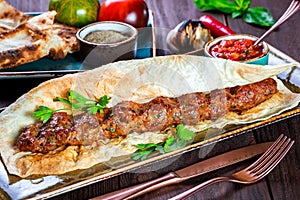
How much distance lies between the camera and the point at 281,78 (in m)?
3.30

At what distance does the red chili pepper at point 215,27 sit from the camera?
13.2 feet

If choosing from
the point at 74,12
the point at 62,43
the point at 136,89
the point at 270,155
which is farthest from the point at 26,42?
the point at 270,155

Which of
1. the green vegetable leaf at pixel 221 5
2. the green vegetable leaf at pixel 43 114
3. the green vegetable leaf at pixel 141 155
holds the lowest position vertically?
the green vegetable leaf at pixel 141 155

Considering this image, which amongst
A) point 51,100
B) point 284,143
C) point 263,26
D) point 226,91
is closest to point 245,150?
point 284,143

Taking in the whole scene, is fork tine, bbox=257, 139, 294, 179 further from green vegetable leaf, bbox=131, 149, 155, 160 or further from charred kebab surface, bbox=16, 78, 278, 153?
green vegetable leaf, bbox=131, 149, 155, 160

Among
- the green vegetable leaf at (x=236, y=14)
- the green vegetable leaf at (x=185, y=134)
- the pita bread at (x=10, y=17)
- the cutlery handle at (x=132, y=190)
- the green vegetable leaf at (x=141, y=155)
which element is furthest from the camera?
the green vegetable leaf at (x=236, y=14)

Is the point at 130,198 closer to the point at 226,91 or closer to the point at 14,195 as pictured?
the point at 14,195

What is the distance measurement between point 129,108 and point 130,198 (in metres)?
0.59

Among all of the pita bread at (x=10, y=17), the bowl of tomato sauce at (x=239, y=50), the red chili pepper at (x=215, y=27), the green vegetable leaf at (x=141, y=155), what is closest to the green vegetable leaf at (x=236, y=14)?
the red chili pepper at (x=215, y=27)

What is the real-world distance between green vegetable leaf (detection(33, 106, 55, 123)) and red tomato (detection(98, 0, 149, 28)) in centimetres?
155

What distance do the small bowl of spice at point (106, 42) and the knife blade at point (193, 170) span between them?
4.12 feet

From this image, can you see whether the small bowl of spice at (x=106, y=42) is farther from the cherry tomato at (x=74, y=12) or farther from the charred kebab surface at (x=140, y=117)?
the charred kebab surface at (x=140, y=117)

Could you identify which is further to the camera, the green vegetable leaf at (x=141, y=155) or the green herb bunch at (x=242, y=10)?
the green herb bunch at (x=242, y=10)

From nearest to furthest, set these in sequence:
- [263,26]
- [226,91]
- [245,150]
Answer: [245,150] → [226,91] → [263,26]
